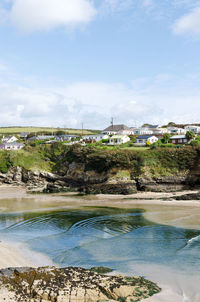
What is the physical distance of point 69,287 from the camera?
11.8 metres

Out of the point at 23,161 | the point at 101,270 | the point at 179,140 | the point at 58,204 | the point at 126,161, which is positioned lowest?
the point at 58,204

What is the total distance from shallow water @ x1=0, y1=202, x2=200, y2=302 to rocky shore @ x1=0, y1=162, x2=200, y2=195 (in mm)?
13696

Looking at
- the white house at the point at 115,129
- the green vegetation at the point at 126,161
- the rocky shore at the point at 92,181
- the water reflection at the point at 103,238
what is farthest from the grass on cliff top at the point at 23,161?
the white house at the point at 115,129

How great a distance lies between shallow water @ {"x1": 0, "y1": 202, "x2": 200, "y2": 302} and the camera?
1445 centimetres

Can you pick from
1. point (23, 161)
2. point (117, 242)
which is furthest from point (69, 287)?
point (23, 161)

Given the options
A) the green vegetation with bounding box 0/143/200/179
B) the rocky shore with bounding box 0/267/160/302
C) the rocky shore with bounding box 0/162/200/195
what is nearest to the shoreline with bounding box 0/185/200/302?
the rocky shore with bounding box 0/267/160/302

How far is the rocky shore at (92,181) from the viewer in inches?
1668

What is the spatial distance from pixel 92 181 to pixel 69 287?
3559 centimetres

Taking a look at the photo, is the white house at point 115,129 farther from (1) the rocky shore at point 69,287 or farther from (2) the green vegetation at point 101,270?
(1) the rocky shore at point 69,287

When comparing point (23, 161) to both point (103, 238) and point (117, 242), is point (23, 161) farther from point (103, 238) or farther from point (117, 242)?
point (117, 242)

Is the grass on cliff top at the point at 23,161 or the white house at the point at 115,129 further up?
the white house at the point at 115,129

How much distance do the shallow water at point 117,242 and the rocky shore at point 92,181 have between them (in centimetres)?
1370

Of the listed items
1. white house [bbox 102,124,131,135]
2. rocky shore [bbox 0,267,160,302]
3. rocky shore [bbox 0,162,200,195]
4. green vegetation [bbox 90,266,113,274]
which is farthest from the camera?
white house [bbox 102,124,131,135]

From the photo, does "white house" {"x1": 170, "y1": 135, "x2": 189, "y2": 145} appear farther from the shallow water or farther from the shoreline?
the shallow water
